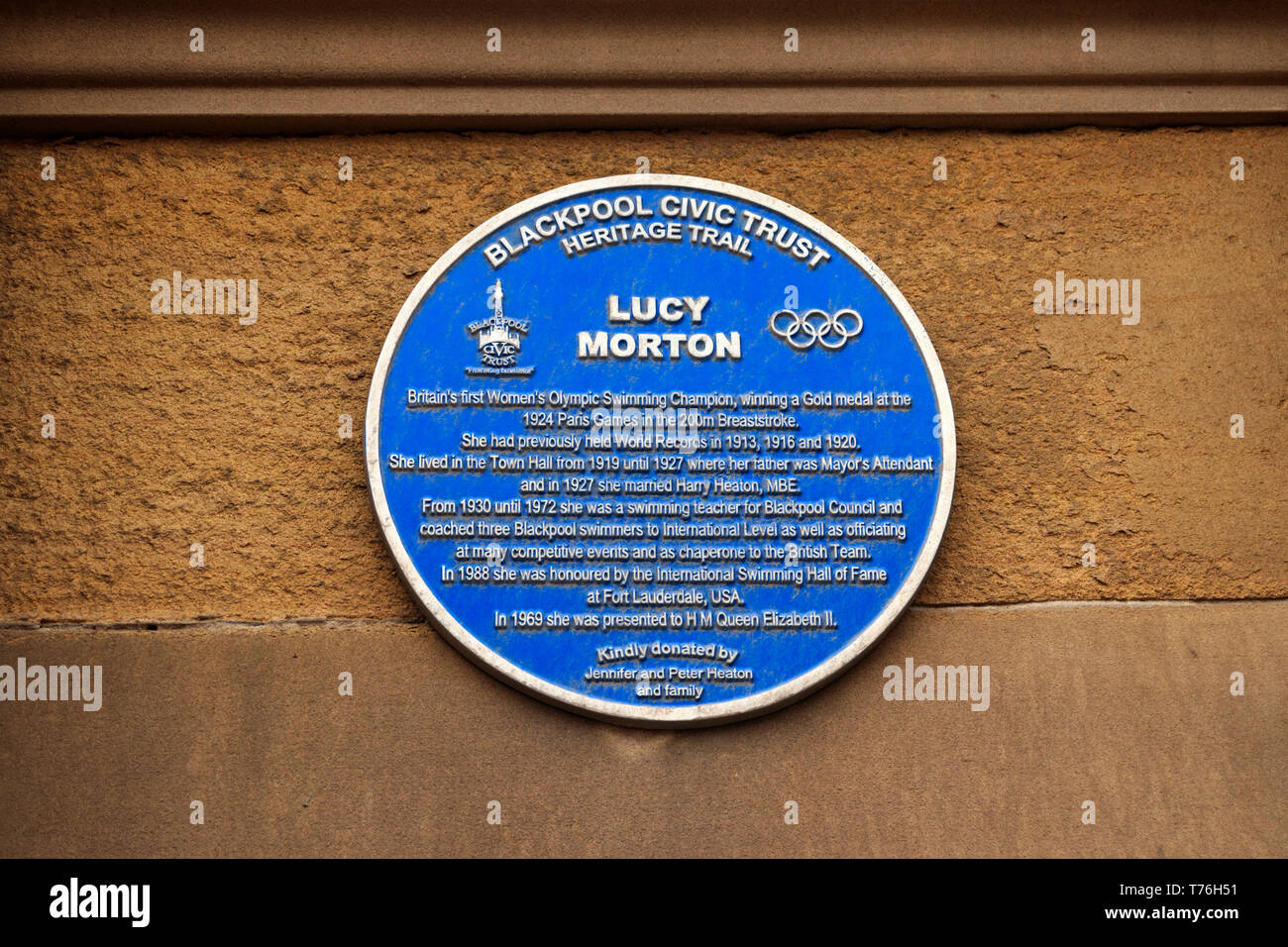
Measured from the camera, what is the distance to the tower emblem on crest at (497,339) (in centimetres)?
383

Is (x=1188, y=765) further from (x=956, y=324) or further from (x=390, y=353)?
(x=390, y=353)

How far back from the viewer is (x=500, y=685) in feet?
12.2

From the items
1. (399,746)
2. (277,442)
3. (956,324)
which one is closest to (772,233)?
(956,324)

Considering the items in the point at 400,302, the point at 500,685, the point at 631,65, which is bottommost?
the point at 500,685

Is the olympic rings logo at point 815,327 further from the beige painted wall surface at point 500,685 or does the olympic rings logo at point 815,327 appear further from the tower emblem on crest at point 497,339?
the tower emblem on crest at point 497,339

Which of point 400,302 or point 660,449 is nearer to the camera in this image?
point 660,449

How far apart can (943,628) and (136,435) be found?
2.78m

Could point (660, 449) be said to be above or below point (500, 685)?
above

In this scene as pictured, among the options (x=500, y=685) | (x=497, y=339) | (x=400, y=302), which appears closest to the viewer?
(x=500, y=685)

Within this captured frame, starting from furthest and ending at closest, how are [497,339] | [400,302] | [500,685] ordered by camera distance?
1. [400,302]
2. [497,339]
3. [500,685]

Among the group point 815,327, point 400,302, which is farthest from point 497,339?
point 815,327

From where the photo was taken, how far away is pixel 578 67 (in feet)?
13.4

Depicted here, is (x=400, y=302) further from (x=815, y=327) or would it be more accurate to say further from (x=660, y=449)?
(x=815, y=327)

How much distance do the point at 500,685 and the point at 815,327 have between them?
1.58 meters
